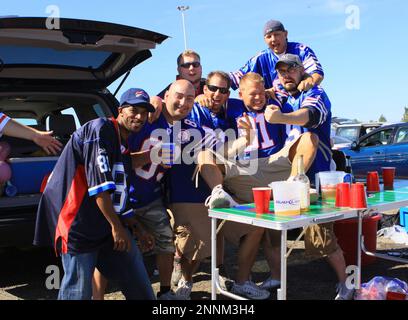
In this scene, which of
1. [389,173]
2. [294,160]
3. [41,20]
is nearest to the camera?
[294,160]

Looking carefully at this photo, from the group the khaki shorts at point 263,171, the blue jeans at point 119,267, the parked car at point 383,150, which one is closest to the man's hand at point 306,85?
the khaki shorts at point 263,171

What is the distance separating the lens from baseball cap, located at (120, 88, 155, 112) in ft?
8.66

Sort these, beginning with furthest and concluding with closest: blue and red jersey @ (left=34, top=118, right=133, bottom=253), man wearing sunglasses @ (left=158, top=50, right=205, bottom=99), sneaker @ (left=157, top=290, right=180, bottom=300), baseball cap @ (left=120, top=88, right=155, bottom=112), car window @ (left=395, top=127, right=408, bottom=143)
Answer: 1. car window @ (left=395, top=127, right=408, bottom=143)
2. man wearing sunglasses @ (left=158, top=50, right=205, bottom=99)
3. sneaker @ (left=157, top=290, right=180, bottom=300)
4. baseball cap @ (left=120, top=88, right=155, bottom=112)
5. blue and red jersey @ (left=34, top=118, right=133, bottom=253)

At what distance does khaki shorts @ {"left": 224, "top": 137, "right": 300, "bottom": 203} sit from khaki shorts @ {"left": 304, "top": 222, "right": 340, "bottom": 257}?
459mm

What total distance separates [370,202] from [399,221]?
281cm

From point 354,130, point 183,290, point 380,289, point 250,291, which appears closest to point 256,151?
point 250,291

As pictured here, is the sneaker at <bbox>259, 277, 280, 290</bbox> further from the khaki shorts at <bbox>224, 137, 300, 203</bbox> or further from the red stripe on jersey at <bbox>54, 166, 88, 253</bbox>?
the red stripe on jersey at <bbox>54, 166, 88, 253</bbox>

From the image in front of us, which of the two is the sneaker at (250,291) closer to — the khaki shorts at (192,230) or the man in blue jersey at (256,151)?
the man in blue jersey at (256,151)

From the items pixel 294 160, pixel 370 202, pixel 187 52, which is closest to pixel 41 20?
pixel 187 52

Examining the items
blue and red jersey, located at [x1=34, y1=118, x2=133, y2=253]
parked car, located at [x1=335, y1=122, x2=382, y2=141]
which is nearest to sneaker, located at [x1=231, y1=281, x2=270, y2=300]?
blue and red jersey, located at [x1=34, y1=118, x2=133, y2=253]

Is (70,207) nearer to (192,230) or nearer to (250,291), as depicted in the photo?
(192,230)

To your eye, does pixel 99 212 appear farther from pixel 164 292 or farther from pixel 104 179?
pixel 164 292

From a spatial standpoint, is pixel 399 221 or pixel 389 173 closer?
pixel 389 173
